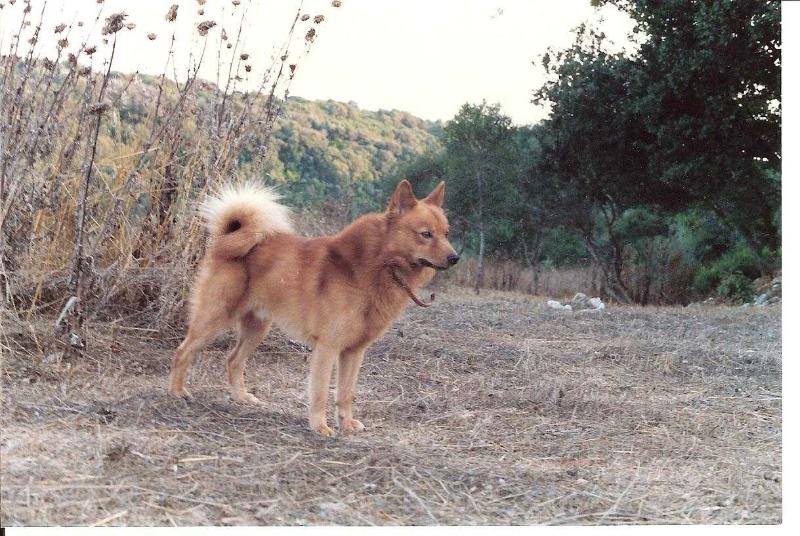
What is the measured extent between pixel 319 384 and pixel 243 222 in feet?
2.53

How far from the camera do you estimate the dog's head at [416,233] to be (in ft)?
10.4

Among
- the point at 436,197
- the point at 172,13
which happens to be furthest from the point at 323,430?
the point at 172,13

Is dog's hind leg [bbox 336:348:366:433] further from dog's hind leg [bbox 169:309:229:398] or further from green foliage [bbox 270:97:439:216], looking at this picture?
green foliage [bbox 270:97:439:216]

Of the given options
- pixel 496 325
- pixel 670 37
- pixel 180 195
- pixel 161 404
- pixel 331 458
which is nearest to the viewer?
pixel 331 458

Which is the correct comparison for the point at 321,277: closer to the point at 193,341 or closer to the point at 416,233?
the point at 416,233

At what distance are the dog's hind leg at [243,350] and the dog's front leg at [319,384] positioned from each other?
1.64 ft

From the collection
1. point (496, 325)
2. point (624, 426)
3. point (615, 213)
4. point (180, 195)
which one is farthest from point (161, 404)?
point (615, 213)

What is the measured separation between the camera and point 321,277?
3299mm

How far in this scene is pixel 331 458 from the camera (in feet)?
9.21

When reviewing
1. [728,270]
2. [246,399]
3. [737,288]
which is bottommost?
[246,399]

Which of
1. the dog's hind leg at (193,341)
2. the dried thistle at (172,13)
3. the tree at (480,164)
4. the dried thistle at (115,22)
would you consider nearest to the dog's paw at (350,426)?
the dog's hind leg at (193,341)

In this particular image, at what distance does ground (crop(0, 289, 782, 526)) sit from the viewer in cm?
248

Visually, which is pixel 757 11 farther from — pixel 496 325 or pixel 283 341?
pixel 283 341

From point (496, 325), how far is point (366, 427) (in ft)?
8.06
